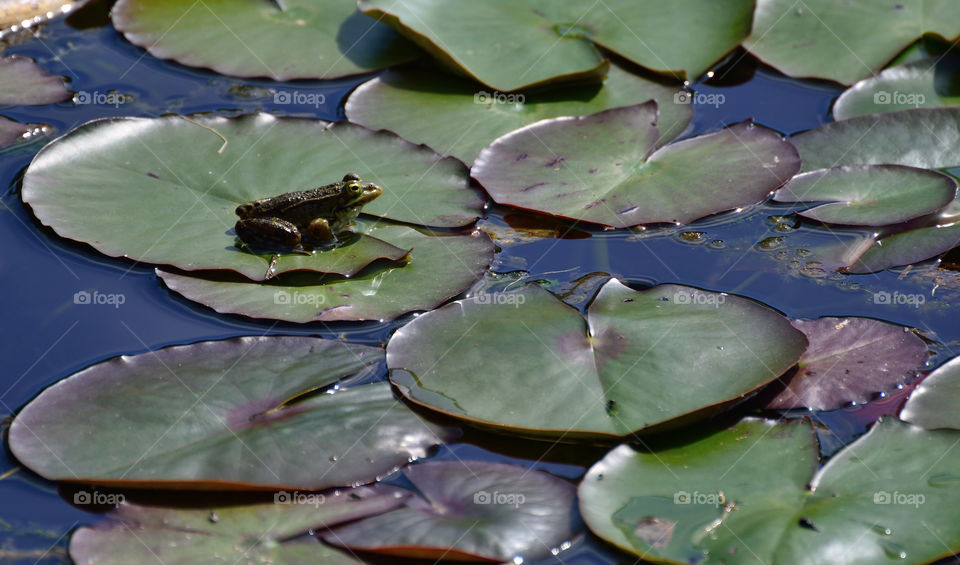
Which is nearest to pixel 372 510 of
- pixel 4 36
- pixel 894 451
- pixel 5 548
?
pixel 5 548

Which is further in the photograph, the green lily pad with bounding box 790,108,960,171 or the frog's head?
the green lily pad with bounding box 790,108,960,171

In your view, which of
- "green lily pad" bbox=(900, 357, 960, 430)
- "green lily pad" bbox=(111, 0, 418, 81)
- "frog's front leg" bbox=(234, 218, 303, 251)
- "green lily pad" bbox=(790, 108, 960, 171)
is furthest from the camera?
"green lily pad" bbox=(111, 0, 418, 81)

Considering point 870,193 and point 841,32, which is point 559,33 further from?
point 870,193

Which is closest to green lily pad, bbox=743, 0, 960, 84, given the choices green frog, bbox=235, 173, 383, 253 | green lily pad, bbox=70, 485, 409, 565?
green frog, bbox=235, 173, 383, 253

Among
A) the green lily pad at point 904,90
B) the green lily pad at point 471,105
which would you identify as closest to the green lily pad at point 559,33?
the green lily pad at point 471,105

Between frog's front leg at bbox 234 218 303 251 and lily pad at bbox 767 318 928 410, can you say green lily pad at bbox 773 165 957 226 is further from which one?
frog's front leg at bbox 234 218 303 251

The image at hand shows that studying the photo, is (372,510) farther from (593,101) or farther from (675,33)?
(675,33)
